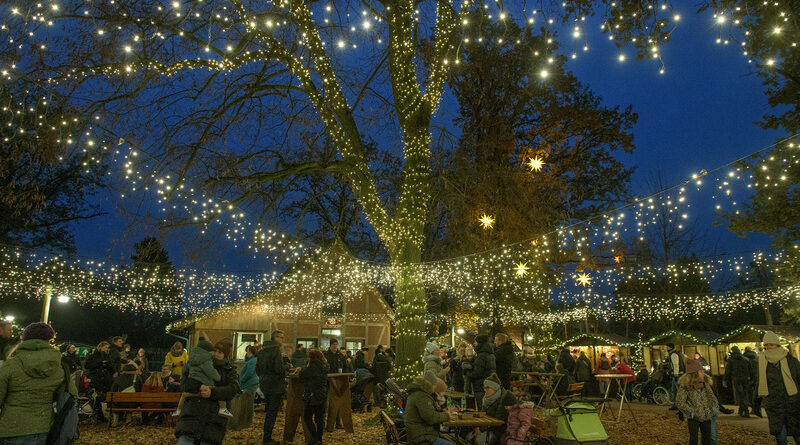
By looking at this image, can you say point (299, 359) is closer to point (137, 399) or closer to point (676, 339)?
point (137, 399)

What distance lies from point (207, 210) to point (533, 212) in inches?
353

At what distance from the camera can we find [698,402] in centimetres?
667

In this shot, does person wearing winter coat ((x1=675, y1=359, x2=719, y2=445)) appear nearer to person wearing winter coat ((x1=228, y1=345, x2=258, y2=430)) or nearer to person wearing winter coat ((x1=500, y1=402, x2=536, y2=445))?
person wearing winter coat ((x1=500, y1=402, x2=536, y2=445))

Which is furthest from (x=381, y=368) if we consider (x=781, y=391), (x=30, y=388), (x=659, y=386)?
(x=30, y=388)

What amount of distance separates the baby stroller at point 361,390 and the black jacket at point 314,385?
4300mm

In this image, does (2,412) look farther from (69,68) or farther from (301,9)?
(301,9)

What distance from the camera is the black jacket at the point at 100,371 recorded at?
9.90 m

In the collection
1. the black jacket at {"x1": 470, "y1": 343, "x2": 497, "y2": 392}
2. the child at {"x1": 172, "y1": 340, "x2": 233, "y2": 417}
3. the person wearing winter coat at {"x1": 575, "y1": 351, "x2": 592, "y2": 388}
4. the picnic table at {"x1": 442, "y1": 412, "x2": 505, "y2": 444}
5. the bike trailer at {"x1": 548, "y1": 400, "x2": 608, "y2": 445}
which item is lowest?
the person wearing winter coat at {"x1": 575, "y1": 351, "x2": 592, "y2": 388}

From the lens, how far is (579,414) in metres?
6.88

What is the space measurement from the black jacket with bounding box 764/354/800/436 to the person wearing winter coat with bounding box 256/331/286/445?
6299 mm

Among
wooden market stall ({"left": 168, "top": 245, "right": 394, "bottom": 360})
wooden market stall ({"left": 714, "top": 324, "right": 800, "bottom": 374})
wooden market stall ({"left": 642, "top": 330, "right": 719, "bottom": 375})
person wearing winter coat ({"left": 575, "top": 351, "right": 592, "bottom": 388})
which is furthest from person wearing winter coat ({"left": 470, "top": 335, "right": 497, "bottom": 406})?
wooden market stall ({"left": 642, "top": 330, "right": 719, "bottom": 375})

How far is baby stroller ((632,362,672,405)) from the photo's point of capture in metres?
15.7

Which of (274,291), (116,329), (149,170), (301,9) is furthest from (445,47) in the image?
(116,329)

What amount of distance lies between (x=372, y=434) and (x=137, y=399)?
4.05 meters
